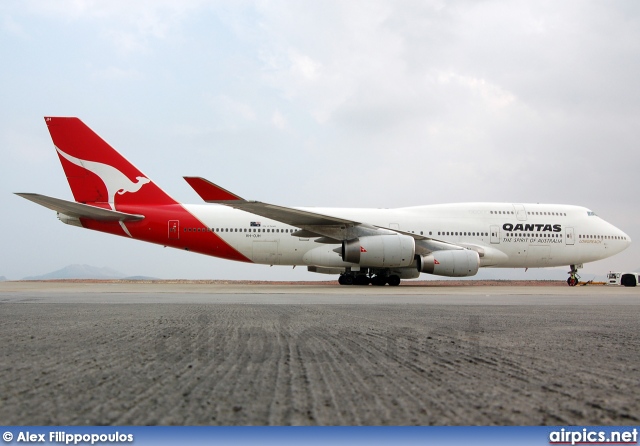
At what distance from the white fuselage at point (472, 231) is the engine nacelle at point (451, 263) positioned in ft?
6.07

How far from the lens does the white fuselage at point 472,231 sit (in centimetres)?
1797

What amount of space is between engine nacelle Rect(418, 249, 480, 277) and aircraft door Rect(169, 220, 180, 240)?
7.91 m

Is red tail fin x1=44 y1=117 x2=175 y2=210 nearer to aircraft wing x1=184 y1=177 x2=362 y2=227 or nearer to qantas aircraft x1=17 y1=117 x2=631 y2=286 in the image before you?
qantas aircraft x1=17 y1=117 x2=631 y2=286

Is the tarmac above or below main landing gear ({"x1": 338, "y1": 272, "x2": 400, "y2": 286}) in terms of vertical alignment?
below

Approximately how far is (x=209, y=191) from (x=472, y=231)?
9.49 meters

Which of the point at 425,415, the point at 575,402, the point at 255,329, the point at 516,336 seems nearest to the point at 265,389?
the point at 425,415

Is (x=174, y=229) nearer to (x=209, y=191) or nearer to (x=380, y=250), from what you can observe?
(x=209, y=191)

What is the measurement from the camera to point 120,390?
1750 millimetres

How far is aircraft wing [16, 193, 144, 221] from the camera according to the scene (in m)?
15.4

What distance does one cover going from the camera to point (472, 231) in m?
18.9

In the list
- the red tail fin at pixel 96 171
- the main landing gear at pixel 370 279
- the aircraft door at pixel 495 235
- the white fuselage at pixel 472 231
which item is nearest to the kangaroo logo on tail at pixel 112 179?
the red tail fin at pixel 96 171

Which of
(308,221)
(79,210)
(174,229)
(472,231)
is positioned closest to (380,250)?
(308,221)

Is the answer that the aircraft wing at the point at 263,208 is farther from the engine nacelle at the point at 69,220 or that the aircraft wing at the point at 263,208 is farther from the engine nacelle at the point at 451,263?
the engine nacelle at the point at 69,220

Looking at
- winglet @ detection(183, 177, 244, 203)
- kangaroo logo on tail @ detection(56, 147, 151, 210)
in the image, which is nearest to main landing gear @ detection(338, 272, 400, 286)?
winglet @ detection(183, 177, 244, 203)
